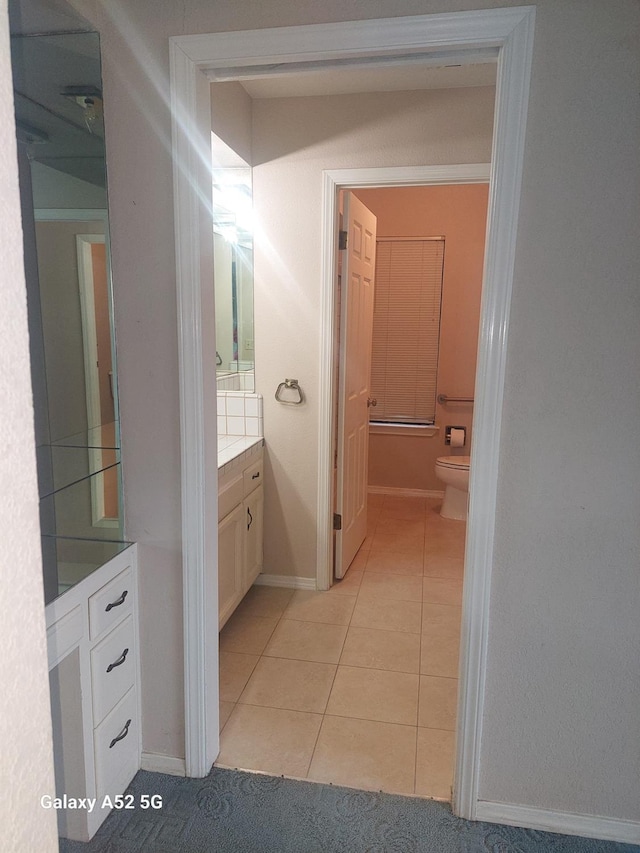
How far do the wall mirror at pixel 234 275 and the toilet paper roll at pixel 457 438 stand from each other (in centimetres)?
212

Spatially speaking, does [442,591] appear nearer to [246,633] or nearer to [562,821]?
[246,633]

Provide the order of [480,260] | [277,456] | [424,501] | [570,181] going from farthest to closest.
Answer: [424,501], [480,260], [277,456], [570,181]

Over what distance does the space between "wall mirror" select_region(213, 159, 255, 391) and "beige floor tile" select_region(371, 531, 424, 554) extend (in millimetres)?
1481

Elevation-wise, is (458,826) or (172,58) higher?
(172,58)

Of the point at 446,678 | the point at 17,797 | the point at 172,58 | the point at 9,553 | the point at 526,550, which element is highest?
the point at 172,58

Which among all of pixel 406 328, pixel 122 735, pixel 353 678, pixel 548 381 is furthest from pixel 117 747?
pixel 406 328

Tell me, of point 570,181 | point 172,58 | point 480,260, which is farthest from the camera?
point 480,260

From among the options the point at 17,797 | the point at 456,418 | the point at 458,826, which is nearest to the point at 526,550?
the point at 458,826

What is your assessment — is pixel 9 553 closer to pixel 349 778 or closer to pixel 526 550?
pixel 526 550

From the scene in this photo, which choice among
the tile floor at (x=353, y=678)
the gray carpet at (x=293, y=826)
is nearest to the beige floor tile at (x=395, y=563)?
the tile floor at (x=353, y=678)

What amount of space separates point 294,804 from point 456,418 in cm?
343

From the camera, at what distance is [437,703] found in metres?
2.21

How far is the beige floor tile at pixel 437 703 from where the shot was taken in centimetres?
210

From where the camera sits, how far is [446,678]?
2363mm
